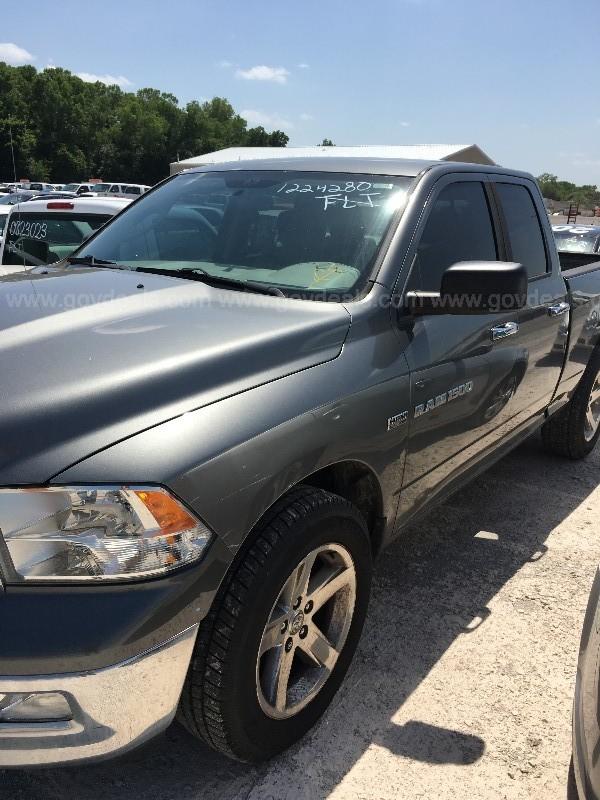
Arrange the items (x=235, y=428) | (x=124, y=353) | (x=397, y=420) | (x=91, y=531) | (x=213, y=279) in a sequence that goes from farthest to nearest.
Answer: (x=213, y=279) → (x=397, y=420) → (x=124, y=353) → (x=235, y=428) → (x=91, y=531)

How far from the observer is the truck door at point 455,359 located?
2.55 meters

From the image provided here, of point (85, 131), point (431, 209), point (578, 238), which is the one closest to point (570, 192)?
point (85, 131)

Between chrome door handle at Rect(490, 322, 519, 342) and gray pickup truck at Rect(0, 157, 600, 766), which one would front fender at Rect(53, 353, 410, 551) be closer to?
gray pickup truck at Rect(0, 157, 600, 766)

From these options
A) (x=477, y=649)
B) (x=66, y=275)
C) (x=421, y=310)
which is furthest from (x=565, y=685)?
(x=66, y=275)

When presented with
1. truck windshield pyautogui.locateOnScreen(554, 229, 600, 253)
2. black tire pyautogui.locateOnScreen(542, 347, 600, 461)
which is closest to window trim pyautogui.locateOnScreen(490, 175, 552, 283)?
black tire pyautogui.locateOnScreen(542, 347, 600, 461)

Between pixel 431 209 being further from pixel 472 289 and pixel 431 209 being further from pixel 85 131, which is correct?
pixel 85 131

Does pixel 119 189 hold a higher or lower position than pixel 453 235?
higher

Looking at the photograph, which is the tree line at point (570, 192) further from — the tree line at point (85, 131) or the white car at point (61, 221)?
the white car at point (61, 221)

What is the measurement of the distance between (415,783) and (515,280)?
161 cm

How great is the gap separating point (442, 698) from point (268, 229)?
1865 millimetres

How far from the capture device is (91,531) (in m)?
1.58

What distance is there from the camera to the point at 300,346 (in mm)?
2125

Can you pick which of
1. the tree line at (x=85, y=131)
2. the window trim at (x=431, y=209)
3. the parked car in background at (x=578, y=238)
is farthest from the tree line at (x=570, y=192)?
the window trim at (x=431, y=209)

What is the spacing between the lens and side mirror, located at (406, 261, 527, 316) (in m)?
2.37
